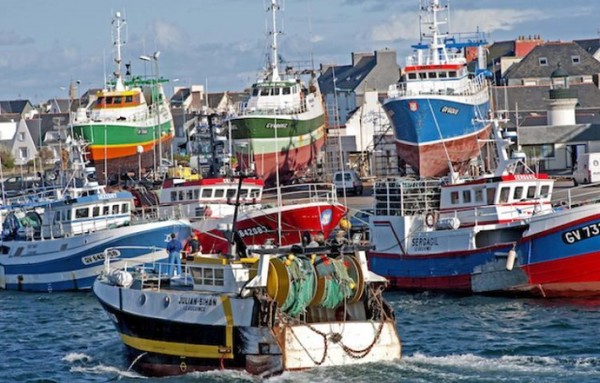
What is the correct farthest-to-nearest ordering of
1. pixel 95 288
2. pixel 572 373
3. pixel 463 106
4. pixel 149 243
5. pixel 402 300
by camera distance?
pixel 463 106, pixel 149 243, pixel 402 300, pixel 95 288, pixel 572 373

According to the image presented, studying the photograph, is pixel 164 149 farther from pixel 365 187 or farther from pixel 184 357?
pixel 184 357

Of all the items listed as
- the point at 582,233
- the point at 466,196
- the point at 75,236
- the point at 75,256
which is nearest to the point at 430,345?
the point at 582,233

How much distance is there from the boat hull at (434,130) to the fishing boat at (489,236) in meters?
18.0

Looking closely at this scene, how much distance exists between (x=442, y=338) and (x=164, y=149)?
52558mm

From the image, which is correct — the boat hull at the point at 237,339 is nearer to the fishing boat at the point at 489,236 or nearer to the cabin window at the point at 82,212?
the fishing boat at the point at 489,236

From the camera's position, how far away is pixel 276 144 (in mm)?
67125

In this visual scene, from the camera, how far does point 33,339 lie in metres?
34.7

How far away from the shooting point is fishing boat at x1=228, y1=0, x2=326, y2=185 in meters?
70.0

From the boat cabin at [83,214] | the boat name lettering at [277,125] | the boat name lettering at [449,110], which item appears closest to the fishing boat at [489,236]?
the boat cabin at [83,214]

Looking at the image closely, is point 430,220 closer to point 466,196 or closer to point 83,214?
point 466,196

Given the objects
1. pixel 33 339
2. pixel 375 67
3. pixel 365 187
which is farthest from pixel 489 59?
pixel 33 339

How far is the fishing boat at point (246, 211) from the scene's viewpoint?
4466cm

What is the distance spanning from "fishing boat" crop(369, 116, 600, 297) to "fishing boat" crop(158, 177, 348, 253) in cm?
205

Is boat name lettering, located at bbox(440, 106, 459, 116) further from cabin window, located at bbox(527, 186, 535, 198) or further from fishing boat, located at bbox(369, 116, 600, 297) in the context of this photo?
cabin window, located at bbox(527, 186, 535, 198)
